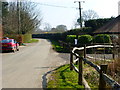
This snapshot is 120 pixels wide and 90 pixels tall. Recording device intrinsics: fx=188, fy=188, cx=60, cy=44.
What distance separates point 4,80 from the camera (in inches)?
297

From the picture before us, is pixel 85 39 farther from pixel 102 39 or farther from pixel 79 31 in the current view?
pixel 79 31

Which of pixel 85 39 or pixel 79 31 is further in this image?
pixel 79 31

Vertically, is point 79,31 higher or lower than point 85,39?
higher

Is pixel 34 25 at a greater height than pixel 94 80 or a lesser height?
greater

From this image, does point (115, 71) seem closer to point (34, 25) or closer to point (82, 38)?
point (82, 38)

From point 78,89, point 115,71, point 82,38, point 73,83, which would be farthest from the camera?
point 82,38

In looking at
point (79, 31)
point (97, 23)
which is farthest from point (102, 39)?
point (97, 23)

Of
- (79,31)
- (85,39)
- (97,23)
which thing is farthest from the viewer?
(97,23)

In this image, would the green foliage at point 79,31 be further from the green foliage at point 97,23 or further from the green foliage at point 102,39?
the green foliage at point 102,39

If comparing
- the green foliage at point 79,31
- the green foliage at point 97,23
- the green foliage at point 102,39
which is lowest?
the green foliage at point 102,39

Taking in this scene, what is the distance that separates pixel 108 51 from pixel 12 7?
36892 mm

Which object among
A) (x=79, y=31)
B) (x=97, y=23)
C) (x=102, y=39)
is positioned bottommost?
(x=102, y=39)

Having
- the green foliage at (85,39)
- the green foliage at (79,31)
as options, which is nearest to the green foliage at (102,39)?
the green foliage at (85,39)

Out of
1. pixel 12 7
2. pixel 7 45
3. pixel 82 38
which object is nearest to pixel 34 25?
pixel 12 7
